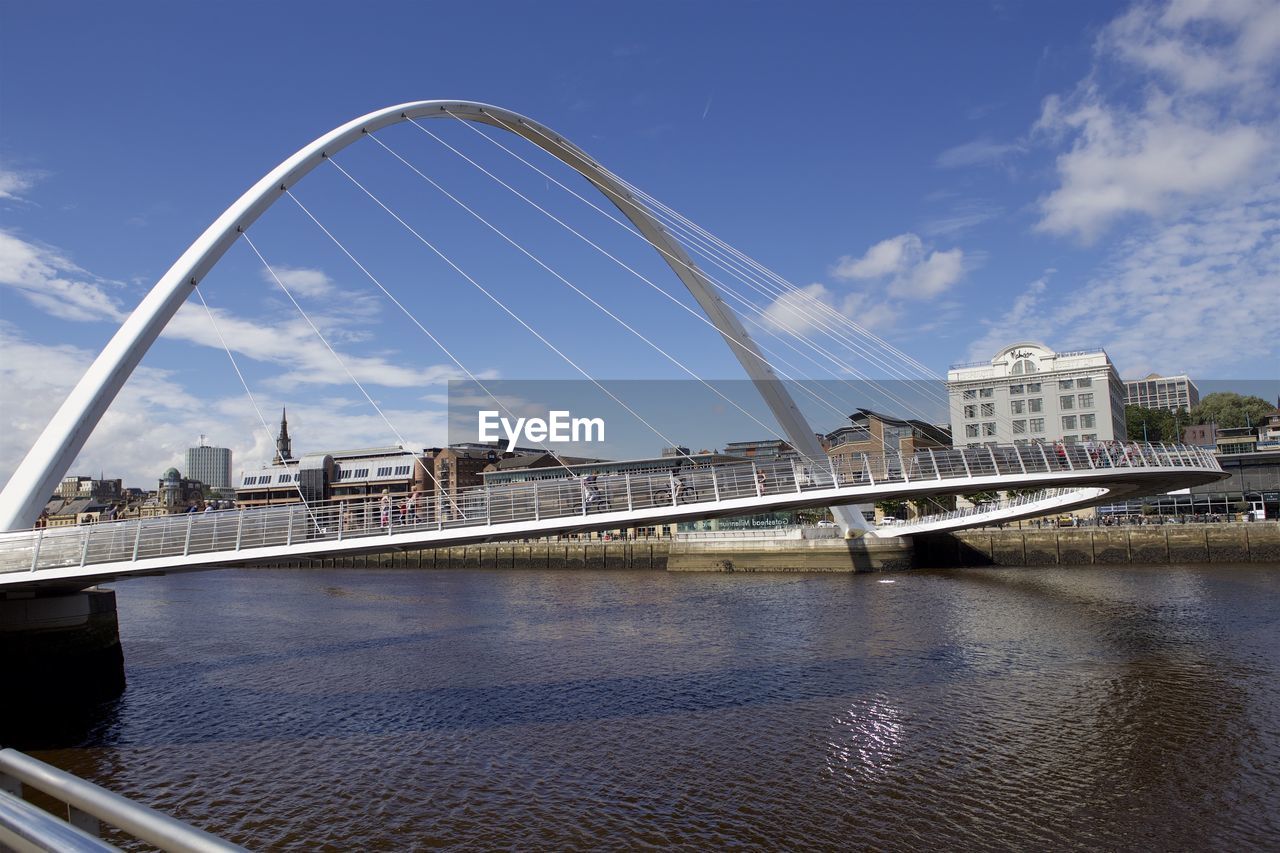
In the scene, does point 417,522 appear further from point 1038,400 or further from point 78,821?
point 1038,400

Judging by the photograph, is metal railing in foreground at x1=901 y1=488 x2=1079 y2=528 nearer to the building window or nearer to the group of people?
the group of people

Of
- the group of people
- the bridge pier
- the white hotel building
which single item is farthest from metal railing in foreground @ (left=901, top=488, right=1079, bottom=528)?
the bridge pier

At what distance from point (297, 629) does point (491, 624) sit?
23.0 ft

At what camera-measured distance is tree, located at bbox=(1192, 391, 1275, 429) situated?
353ft

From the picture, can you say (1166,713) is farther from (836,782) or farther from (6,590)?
(6,590)

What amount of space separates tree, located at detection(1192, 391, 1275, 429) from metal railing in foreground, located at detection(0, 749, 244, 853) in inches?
Answer: 4985

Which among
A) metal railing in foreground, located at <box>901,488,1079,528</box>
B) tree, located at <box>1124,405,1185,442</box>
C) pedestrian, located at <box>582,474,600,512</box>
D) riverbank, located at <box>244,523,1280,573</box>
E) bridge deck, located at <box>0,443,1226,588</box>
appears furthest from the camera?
tree, located at <box>1124,405,1185,442</box>

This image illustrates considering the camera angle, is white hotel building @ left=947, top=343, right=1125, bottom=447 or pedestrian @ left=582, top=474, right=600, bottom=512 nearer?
pedestrian @ left=582, top=474, right=600, bottom=512

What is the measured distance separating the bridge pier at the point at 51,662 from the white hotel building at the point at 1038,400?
198 ft

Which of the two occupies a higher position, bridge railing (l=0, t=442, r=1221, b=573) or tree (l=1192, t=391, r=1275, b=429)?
tree (l=1192, t=391, r=1275, b=429)

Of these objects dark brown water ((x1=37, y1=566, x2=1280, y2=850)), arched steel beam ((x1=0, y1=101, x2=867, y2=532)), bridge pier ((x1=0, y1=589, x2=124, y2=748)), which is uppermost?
arched steel beam ((x1=0, y1=101, x2=867, y2=532))

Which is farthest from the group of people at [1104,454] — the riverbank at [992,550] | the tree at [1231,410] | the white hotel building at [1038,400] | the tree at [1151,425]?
the tree at [1231,410]

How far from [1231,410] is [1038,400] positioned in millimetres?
58362

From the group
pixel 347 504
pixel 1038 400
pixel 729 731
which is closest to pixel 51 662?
pixel 347 504
